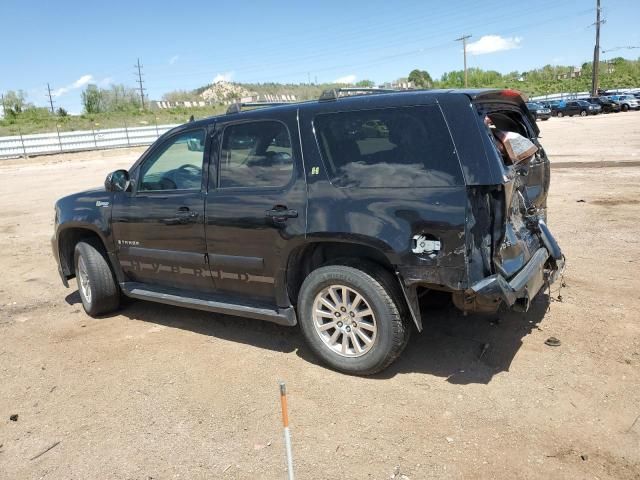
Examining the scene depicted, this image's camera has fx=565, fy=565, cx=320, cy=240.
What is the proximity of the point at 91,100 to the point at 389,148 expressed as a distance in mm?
78273

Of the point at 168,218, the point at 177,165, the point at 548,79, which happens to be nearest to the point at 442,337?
the point at 168,218

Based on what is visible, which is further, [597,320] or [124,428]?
[597,320]

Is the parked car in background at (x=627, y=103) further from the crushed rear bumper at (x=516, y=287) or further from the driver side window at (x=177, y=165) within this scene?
the driver side window at (x=177, y=165)

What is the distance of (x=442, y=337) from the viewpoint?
4.56 meters

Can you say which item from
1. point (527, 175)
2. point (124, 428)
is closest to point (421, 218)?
point (527, 175)

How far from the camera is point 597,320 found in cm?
465

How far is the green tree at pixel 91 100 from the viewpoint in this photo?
73.2m

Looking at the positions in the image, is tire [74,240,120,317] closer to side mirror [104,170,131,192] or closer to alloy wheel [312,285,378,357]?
side mirror [104,170,131,192]

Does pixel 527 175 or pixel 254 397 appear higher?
pixel 527 175

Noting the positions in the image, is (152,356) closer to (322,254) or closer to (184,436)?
(184,436)

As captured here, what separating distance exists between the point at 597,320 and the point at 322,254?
2369 millimetres

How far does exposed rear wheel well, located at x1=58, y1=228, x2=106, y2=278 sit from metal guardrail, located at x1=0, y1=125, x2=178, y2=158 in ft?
97.6

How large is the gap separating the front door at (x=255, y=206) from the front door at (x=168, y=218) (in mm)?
166

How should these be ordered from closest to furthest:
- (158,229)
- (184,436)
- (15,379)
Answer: (184,436), (15,379), (158,229)
